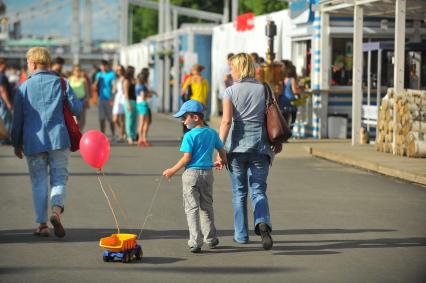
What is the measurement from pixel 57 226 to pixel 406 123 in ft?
33.7

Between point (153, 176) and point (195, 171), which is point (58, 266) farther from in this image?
point (153, 176)

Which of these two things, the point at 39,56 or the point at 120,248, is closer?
the point at 120,248

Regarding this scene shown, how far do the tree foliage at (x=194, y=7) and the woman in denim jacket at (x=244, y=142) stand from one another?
24.8 metres

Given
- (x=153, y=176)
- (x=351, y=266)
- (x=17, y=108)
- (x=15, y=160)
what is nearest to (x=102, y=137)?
(x=17, y=108)

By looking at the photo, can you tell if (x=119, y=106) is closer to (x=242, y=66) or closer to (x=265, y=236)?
(x=242, y=66)

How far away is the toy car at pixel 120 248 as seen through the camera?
29.8ft

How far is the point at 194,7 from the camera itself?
8994 centimetres

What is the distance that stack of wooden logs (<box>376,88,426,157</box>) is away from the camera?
1945cm

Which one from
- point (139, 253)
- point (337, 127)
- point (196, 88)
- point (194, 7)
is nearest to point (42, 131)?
point (139, 253)

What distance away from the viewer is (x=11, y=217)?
39.5 ft

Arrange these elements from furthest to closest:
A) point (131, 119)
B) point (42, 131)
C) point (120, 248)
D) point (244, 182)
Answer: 1. point (131, 119)
2. point (42, 131)
3. point (244, 182)
4. point (120, 248)

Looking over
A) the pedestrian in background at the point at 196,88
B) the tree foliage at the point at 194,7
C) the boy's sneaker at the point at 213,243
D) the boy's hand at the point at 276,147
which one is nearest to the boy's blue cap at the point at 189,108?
the boy's hand at the point at 276,147

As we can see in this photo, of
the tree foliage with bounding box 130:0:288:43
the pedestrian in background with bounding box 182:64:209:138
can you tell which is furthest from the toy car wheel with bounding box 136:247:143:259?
the tree foliage with bounding box 130:0:288:43

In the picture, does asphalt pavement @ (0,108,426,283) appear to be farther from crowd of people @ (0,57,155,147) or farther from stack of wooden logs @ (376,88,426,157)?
crowd of people @ (0,57,155,147)
